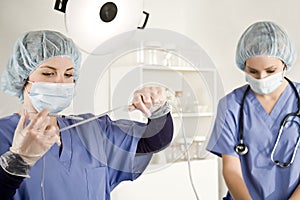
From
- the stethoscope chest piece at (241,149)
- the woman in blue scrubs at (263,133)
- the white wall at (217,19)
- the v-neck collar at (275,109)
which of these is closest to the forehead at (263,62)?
the woman in blue scrubs at (263,133)

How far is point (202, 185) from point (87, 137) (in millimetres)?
1478

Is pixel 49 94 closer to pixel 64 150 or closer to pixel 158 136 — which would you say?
pixel 64 150

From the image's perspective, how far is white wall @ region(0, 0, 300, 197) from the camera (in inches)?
76.7

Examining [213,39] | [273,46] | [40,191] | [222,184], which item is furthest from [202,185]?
[40,191]

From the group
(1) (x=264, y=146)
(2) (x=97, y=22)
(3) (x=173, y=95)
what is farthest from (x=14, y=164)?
(1) (x=264, y=146)

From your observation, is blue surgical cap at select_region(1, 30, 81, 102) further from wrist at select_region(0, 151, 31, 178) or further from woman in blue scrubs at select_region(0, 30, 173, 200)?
wrist at select_region(0, 151, 31, 178)

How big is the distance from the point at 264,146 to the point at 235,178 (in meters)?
0.17

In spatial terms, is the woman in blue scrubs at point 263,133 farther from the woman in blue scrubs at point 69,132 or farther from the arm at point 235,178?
the woman in blue scrubs at point 69,132

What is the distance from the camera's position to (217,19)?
2777 millimetres

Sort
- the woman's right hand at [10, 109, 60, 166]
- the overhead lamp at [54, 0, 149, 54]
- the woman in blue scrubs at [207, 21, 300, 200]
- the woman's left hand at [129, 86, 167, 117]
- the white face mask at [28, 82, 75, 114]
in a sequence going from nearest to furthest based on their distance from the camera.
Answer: the woman's right hand at [10, 109, 60, 166] < the woman's left hand at [129, 86, 167, 117] < the white face mask at [28, 82, 75, 114] < the overhead lamp at [54, 0, 149, 54] < the woman in blue scrubs at [207, 21, 300, 200]

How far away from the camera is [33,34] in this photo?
1239 millimetres

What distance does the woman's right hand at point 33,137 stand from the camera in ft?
2.73

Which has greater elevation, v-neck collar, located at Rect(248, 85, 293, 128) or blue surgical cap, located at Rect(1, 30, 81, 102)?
blue surgical cap, located at Rect(1, 30, 81, 102)

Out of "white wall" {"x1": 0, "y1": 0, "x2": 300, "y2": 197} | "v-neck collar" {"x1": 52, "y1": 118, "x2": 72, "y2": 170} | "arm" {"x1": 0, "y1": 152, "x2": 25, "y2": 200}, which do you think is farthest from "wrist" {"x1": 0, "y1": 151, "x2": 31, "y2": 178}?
"white wall" {"x1": 0, "y1": 0, "x2": 300, "y2": 197}
